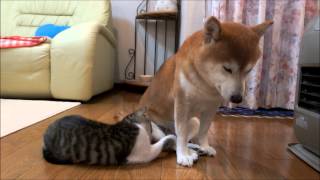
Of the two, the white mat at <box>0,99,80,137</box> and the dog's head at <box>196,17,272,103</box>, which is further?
the white mat at <box>0,99,80,137</box>

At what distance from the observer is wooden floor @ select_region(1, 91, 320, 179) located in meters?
1.15

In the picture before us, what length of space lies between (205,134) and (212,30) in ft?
1.81

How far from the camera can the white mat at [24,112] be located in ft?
5.93

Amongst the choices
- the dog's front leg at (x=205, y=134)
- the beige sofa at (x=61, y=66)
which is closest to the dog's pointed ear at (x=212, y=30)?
the dog's front leg at (x=205, y=134)

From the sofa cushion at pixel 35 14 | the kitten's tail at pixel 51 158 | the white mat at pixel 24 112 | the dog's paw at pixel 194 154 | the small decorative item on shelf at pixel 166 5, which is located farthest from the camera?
the sofa cushion at pixel 35 14

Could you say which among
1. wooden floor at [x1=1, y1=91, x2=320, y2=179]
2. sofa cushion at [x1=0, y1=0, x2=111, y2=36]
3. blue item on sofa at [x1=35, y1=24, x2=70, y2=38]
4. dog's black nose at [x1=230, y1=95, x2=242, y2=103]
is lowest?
wooden floor at [x1=1, y1=91, x2=320, y2=179]

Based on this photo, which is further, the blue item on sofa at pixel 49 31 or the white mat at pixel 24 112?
the blue item on sofa at pixel 49 31

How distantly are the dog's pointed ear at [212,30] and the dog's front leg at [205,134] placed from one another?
1.33 ft

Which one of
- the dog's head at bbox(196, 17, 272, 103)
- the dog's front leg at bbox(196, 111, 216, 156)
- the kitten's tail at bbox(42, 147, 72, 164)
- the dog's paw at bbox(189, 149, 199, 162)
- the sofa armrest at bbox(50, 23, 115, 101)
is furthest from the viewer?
the sofa armrest at bbox(50, 23, 115, 101)

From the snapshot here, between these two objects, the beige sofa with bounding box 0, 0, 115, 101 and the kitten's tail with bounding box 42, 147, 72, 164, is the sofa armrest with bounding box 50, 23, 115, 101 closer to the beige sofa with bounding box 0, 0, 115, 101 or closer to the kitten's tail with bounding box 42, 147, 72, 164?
the beige sofa with bounding box 0, 0, 115, 101

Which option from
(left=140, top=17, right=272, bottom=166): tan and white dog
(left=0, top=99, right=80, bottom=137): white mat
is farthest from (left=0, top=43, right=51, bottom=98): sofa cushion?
(left=140, top=17, right=272, bottom=166): tan and white dog

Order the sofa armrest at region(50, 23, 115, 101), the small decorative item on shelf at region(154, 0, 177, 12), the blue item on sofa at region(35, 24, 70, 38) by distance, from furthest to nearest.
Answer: the small decorative item on shelf at region(154, 0, 177, 12) → the blue item on sofa at region(35, 24, 70, 38) → the sofa armrest at region(50, 23, 115, 101)

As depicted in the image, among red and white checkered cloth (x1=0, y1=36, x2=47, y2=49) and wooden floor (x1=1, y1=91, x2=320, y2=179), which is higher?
red and white checkered cloth (x1=0, y1=36, x2=47, y2=49)

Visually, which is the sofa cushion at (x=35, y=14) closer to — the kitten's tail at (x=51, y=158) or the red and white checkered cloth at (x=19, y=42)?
the red and white checkered cloth at (x=19, y=42)
